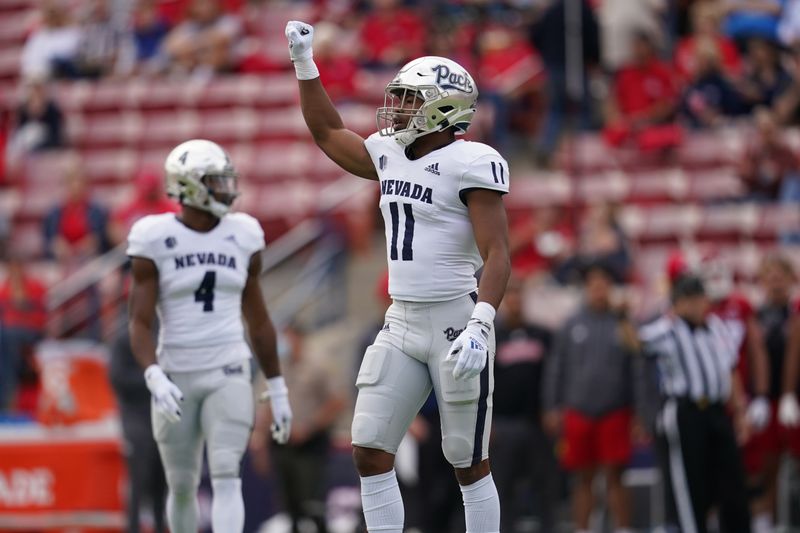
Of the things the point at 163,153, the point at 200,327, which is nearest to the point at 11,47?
the point at 163,153

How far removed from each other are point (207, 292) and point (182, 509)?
1.02m

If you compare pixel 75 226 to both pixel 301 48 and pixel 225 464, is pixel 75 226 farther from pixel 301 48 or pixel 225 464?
pixel 301 48

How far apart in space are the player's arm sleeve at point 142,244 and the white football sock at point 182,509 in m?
1.09

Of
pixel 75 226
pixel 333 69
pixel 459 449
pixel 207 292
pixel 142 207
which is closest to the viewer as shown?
pixel 459 449

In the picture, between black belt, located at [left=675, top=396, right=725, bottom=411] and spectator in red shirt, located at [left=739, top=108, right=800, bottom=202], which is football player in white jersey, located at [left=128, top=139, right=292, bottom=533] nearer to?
black belt, located at [left=675, top=396, right=725, bottom=411]

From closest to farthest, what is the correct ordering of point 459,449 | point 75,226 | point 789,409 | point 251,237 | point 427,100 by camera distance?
point 459,449, point 427,100, point 251,237, point 789,409, point 75,226

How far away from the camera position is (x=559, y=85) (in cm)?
1394

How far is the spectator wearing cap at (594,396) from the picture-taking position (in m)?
10.3

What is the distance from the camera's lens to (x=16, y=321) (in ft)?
42.0

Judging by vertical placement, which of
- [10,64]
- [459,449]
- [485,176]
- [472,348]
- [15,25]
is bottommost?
[459,449]

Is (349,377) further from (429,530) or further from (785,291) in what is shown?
(785,291)

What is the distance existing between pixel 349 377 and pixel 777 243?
347 cm

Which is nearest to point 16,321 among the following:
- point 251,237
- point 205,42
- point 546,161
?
point 205,42

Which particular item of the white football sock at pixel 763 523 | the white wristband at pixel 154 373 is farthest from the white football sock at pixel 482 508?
the white football sock at pixel 763 523
